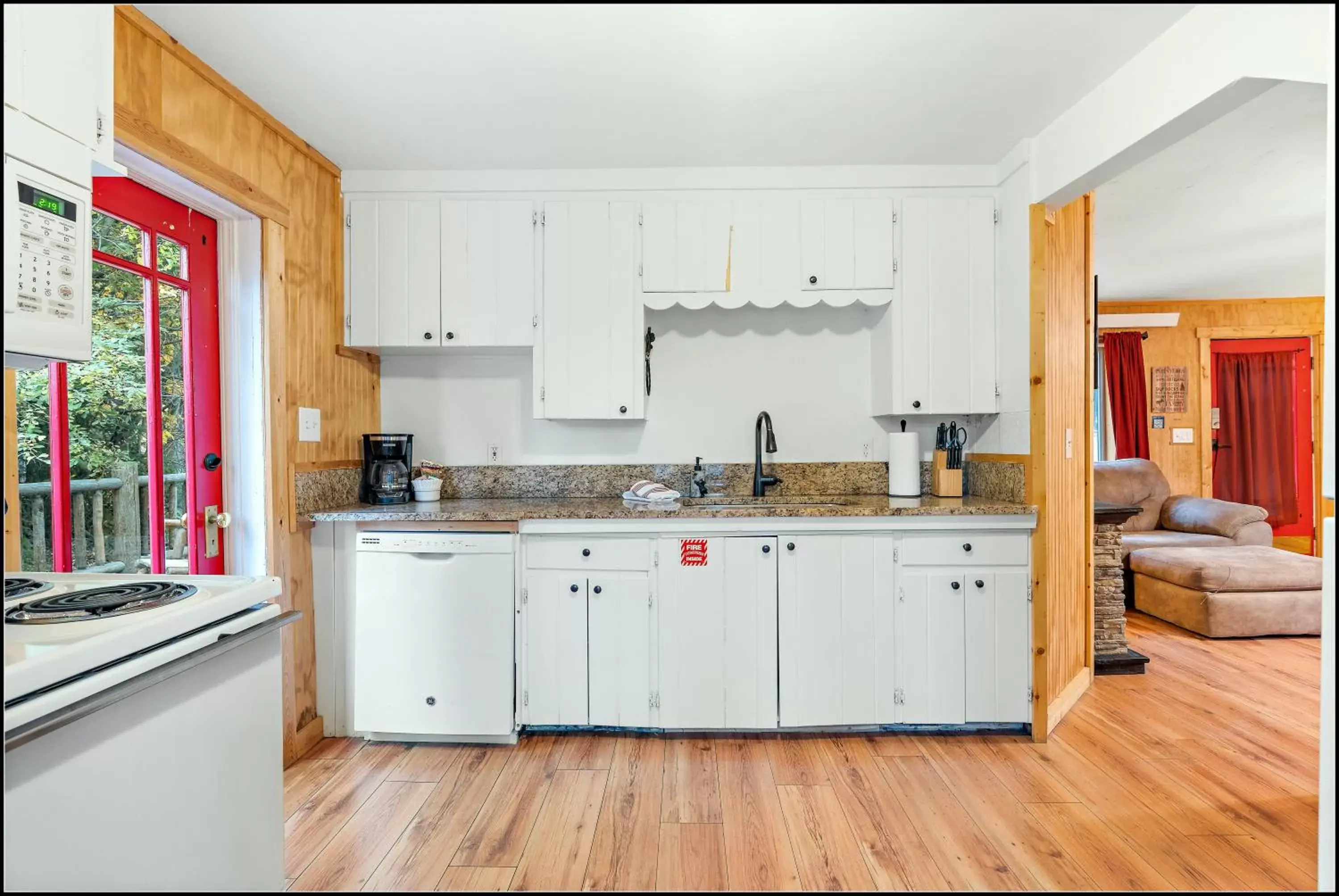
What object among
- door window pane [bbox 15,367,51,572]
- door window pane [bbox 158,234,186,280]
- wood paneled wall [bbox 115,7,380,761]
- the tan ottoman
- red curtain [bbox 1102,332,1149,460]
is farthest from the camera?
red curtain [bbox 1102,332,1149,460]

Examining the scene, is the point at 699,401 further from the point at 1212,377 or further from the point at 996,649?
the point at 1212,377

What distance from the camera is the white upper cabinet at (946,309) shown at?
2.97 m

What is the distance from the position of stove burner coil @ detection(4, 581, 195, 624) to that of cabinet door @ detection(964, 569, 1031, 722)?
8.26ft

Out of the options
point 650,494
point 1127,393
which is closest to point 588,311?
point 650,494

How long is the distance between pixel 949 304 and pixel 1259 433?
5012 mm

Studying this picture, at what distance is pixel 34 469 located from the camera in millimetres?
1734

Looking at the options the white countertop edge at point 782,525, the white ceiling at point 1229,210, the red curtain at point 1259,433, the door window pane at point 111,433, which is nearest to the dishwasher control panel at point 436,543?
the white countertop edge at point 782,525

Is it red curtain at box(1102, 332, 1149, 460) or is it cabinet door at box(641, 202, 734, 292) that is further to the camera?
red curtain at box(1102, 332, 1149, 460)

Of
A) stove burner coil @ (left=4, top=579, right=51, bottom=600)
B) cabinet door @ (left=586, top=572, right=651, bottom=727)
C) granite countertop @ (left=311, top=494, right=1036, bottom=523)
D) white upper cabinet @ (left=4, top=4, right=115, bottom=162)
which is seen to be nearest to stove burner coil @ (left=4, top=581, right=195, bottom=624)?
stove burner coil @ (left=4, top=579, right=51, bottom=600)

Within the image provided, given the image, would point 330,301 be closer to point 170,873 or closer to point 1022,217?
point 170,873

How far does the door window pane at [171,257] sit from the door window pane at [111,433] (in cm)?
11

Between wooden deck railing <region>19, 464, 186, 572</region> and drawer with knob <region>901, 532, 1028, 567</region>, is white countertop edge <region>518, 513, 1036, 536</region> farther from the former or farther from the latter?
wooden deck railing <region>19, 464, 186, 572</region>

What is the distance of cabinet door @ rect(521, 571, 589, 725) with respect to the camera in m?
2.67

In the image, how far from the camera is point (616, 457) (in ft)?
10.9
